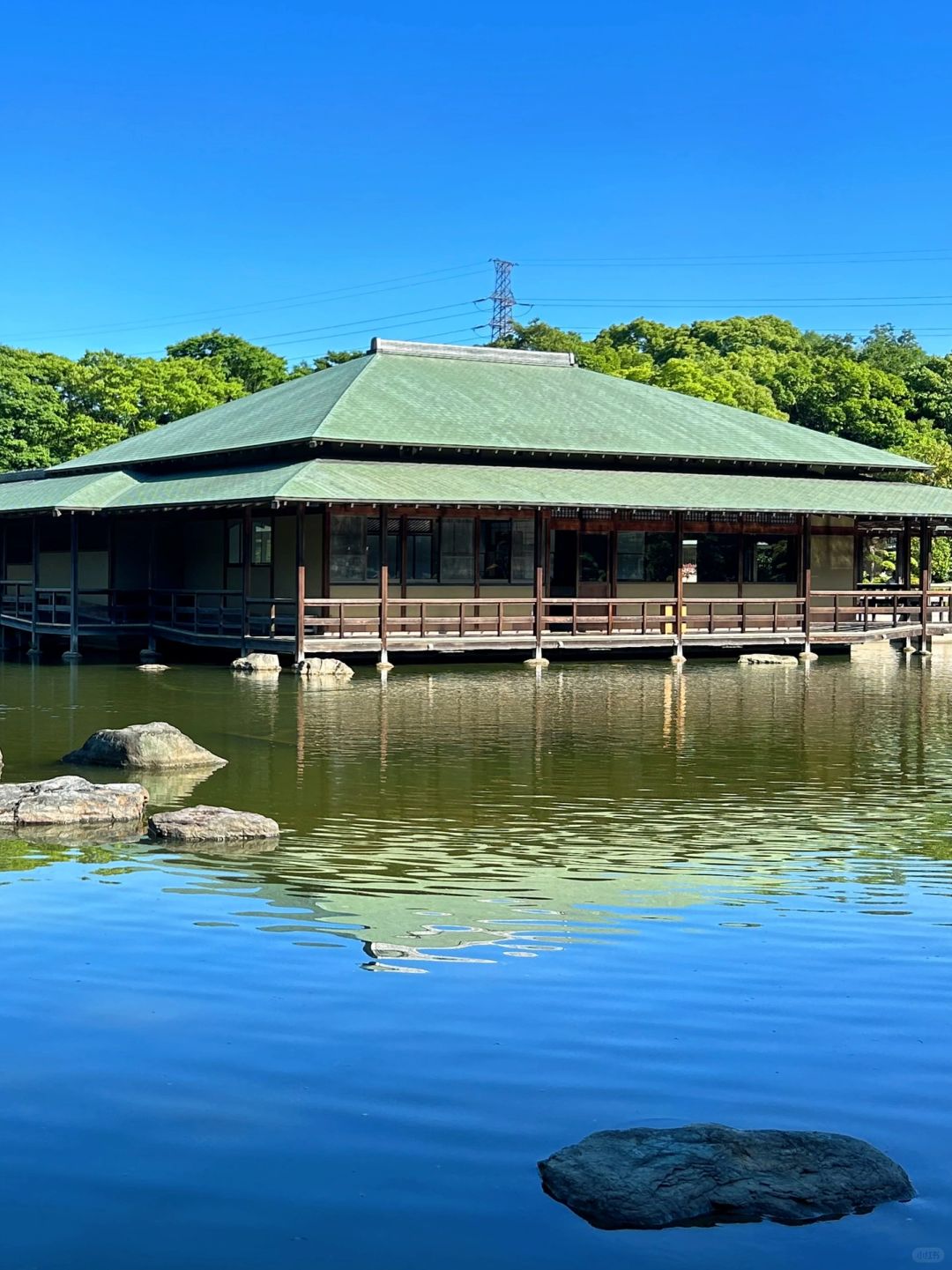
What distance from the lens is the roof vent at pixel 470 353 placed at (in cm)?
4131

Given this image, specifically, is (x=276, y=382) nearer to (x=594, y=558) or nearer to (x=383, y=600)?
(x=594, y=558)

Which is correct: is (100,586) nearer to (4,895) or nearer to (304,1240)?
(4,895)

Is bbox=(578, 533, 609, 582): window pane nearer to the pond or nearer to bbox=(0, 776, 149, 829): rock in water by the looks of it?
the pond

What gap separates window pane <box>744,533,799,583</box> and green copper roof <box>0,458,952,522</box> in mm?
1583

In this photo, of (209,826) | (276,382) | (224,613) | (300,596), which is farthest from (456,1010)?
(276,382)

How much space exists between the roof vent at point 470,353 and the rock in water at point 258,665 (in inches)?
550

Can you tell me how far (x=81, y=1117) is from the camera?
6.33 meters

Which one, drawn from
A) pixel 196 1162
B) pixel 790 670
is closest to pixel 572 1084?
pixel 196 1162

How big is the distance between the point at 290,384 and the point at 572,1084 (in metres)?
37.6

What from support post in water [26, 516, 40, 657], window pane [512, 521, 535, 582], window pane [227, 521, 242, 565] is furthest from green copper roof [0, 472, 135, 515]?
window pane [512, 521, 535, 582]

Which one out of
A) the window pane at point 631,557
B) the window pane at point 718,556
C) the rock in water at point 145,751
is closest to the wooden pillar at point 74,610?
the window pane at point 631,557

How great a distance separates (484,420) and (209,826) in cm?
2514

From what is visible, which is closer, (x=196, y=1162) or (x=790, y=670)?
(x=196, y=1162)

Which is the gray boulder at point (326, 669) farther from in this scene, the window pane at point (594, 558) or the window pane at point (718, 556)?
the window pane at point (718, 556)
